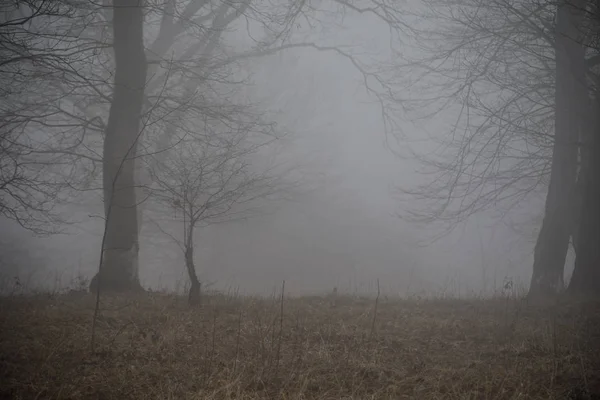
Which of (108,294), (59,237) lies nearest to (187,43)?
(108,294)

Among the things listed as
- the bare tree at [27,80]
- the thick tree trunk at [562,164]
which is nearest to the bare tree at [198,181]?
the bare tree at [27,80]

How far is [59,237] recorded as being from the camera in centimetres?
2811

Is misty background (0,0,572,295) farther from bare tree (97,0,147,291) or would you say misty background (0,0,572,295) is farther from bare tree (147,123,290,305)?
bare tree (97,0,147,291)

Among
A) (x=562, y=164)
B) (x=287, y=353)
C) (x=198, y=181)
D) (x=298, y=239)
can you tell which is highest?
(x=562, y=164)

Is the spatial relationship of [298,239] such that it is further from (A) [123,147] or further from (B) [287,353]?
(B) [287,353]

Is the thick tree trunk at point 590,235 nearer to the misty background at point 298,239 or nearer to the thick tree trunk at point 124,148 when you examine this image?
the thick tree trunk at point 124,148

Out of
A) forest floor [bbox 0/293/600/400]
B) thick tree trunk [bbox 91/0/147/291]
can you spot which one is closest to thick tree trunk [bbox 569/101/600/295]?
forest floor [bbox 0/293/600/400]

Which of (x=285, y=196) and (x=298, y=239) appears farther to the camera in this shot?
(x=298, y=239)

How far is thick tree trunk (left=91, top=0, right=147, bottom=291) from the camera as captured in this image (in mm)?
7254

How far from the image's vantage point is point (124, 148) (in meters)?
7.50

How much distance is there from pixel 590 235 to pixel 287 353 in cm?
662

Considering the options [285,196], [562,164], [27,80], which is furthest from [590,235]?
[285,196]

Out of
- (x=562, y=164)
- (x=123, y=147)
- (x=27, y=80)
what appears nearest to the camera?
(x=27, y=80)

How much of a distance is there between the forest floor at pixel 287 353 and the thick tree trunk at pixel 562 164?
6.97ft
